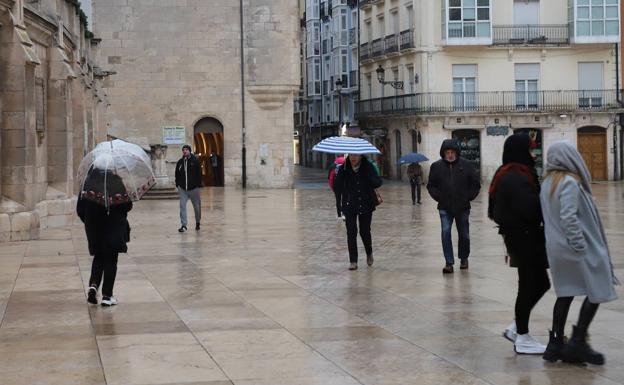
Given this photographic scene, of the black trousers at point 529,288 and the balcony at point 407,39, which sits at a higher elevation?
the balcony at point 407,39

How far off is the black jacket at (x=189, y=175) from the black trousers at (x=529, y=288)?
45.2ft

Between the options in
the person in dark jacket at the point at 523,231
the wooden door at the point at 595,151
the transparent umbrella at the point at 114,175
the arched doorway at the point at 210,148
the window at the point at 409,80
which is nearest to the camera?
the person in dark jacket at the point at 523,231

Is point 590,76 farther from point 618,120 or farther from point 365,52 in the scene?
point 365,52

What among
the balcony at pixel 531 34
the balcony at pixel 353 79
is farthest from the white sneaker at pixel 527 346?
the balcony at pixel 353 79

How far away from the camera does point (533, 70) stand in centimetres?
5362

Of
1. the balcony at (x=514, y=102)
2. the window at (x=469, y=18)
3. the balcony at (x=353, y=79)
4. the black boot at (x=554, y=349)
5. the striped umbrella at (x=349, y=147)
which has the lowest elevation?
the black boot at (x=554, y=349)

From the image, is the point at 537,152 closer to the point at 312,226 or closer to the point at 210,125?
the point at 210,125

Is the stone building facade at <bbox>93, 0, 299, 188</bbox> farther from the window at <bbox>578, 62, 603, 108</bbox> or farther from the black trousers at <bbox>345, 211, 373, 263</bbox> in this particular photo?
the black trousers at <bbox>345, 211, 373, 263</bbox>

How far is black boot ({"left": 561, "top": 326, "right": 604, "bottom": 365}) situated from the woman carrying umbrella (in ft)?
15.4

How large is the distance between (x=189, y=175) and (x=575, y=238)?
14541mm

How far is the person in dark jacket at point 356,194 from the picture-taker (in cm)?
1417

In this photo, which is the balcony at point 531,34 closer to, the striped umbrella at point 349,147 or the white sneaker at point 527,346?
the striped umbrella at point 349,147

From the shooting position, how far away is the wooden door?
52938 mm

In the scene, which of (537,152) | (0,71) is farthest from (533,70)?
(0,71)
